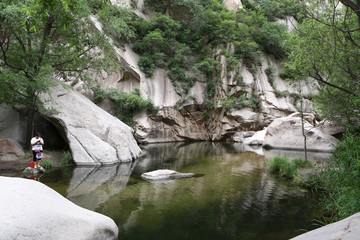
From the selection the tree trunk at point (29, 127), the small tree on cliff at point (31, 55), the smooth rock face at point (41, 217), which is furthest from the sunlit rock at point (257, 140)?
the smooth rock face at point (41, 217)

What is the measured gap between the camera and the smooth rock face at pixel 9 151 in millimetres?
11055

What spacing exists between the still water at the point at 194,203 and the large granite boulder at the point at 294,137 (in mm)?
11042

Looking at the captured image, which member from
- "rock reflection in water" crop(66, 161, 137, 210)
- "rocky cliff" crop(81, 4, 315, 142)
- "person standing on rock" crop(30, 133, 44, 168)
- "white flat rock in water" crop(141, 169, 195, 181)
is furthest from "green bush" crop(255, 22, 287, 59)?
"person standing on rock" crop(30, 133, 44, 168)

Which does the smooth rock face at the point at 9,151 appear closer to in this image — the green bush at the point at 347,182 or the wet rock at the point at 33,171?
the wet rock at the point at 33,171

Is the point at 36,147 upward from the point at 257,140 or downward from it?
upward

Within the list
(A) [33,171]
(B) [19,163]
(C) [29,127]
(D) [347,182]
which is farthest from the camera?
(C) [29,127]

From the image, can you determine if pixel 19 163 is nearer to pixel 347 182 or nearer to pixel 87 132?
pixel 87 132

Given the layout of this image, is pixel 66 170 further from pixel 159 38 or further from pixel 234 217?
pixel 159 38

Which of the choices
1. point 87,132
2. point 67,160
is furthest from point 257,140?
point 67,160

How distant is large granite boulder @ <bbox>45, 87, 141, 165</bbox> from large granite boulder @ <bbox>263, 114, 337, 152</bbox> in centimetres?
1443

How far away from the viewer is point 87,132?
41.8 feet

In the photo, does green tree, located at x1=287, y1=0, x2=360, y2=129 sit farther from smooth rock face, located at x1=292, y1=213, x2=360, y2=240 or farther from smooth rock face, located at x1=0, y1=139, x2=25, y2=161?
smooth rock face, located at x1=0, y1=139, x2=25, y2=161

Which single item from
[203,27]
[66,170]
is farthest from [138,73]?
[66,170]

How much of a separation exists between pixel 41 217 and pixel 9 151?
10.2 meters
